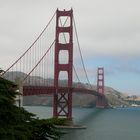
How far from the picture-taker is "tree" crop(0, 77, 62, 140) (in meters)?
7.04

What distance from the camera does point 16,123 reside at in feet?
23.9

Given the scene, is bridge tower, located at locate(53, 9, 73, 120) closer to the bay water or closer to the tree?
the bay water

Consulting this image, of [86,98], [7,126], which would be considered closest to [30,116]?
[7,126]

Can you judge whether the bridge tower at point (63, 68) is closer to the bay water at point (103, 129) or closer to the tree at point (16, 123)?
the bay water at point (103, 129)

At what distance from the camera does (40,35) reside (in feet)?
184

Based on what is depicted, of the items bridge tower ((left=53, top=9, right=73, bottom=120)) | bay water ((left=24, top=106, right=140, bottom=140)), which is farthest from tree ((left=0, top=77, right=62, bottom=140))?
bridge tower ((left=53, top=9, right=73, bottom=120))

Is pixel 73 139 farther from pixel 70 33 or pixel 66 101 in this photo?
pixel 70 33

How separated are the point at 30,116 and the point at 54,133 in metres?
0.43

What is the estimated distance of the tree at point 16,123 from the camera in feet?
23.1

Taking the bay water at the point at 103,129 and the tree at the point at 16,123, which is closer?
the tree at the point at 16,123

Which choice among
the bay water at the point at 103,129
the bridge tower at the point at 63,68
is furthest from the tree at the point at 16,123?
the bridge tower at the point at 63,68

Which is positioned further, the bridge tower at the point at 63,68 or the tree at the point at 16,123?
the bridge tower at the point at 63,68

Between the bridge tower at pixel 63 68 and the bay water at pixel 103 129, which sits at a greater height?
the bridge tower at pixel 63 68

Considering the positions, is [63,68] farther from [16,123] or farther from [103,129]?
[16,123]
